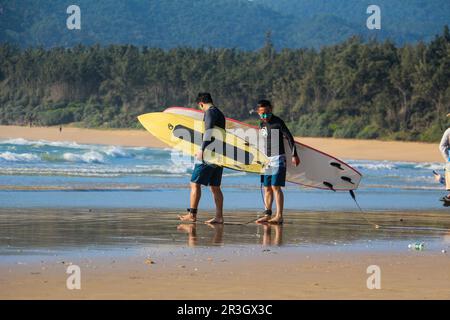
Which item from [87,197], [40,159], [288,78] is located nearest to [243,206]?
[87,197]

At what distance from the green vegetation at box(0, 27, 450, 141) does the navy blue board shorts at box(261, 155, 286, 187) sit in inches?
1265

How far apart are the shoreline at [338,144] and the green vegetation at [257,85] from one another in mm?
3441

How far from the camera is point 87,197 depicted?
14.9 m

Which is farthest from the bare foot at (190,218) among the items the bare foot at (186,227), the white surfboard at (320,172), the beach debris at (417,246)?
the beach debris at (417,246)

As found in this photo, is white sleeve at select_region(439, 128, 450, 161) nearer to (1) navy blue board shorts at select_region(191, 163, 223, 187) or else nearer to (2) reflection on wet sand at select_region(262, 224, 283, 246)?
(2) reflection on wet sand at select_region(262, 224, 283, 246)

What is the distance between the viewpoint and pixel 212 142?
450 inches

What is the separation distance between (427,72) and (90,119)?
2802 centimetres

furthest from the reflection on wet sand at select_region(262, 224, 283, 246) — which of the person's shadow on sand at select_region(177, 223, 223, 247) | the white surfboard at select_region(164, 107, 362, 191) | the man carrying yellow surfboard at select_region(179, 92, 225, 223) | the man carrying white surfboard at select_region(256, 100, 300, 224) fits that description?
the white surfboard at select_region(164, 107, 362, 191)

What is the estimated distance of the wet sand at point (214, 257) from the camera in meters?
6.81

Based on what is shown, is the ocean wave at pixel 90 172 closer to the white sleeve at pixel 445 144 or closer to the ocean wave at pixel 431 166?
the ocean wave at pixel 431 166

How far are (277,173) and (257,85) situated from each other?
164 ft

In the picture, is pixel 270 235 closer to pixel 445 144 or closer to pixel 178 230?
pixel 178 230

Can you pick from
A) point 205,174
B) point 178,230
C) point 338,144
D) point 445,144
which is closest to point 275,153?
point 205,174

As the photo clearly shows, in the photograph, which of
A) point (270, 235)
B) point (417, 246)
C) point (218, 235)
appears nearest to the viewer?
point (417, 246)
